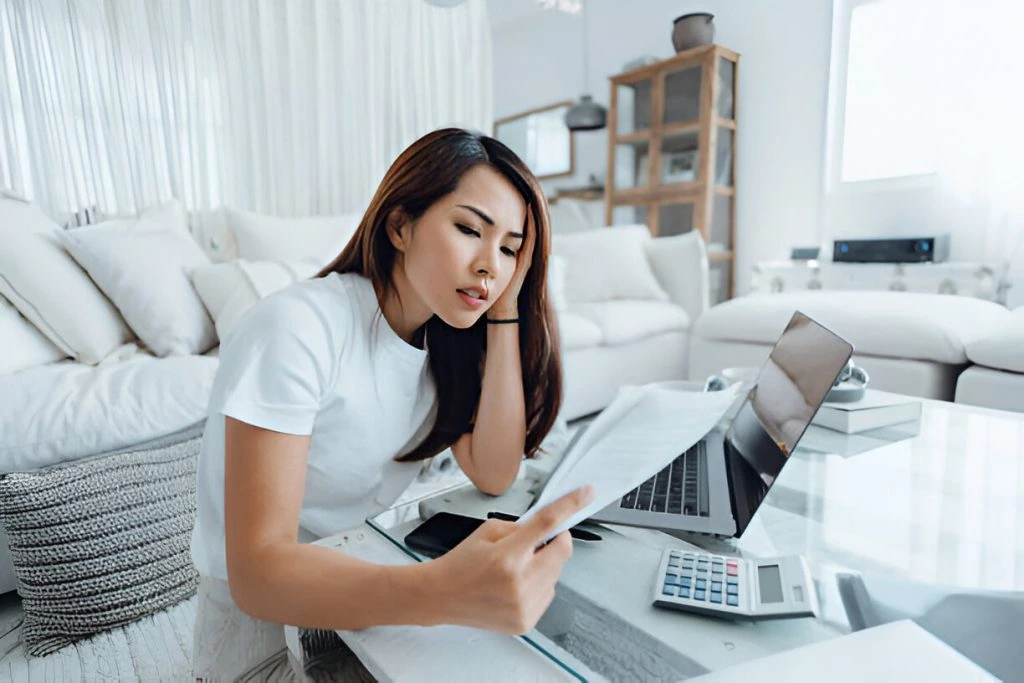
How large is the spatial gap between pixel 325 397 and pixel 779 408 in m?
0.56

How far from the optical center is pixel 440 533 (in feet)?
1.84

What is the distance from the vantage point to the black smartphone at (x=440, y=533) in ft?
1.75

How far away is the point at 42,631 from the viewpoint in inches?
38.5

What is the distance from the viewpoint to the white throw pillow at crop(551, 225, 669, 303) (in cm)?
239

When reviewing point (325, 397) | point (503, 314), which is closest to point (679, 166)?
point (503, 314)

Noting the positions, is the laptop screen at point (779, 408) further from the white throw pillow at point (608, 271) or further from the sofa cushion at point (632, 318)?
the white throw pillow at point (608, 271)

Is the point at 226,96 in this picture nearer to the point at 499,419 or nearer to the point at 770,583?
the point at 499,419

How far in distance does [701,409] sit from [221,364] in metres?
0.51

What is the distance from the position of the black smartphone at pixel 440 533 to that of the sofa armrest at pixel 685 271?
6.63 ft

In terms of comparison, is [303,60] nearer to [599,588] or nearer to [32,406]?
[32,406]

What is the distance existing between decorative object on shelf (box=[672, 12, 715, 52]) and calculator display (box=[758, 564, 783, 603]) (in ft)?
10.1

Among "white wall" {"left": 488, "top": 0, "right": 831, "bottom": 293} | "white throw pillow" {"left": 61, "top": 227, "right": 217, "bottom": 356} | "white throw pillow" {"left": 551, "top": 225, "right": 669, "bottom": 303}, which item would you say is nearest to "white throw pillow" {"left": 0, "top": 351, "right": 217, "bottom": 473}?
"white throw pillow" {"left": 61, "top": 227, "right": 217, "bottom": 356}

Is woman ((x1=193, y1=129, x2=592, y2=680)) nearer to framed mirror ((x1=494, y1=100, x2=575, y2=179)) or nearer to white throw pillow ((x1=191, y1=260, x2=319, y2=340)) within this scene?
white throw pillow ((x1=191, y1=260, x2=319, y2=340))

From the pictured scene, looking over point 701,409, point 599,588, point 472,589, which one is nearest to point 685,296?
point 701,409
